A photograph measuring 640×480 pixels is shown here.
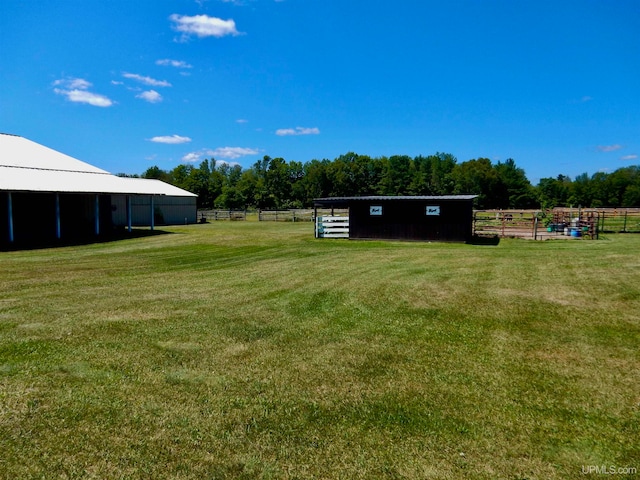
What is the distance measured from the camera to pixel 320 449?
12.5ft

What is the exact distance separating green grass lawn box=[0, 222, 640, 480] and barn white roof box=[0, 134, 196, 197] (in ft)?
39.9

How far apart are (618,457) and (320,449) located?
104 inches

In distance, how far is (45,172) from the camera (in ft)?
80.4

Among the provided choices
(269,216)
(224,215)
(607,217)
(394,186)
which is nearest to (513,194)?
(394,186)

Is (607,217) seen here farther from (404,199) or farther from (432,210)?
(404,199)

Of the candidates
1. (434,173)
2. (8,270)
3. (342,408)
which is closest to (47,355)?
(342,408)

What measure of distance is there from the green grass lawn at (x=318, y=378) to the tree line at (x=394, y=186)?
7164 centimetres

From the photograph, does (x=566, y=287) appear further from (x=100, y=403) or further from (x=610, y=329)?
(x=100, y=403)

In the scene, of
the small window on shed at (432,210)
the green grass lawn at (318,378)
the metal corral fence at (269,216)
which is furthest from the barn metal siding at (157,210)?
the green grass lawn at (318,378)

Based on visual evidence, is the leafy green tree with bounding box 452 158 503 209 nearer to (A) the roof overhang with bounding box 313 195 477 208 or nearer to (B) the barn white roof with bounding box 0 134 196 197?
(A) the roof overhang with bounding box 313 195 477 208

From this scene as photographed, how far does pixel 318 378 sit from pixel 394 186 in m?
84.3

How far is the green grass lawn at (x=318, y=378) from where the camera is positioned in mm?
3691

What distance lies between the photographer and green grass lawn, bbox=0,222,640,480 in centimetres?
369

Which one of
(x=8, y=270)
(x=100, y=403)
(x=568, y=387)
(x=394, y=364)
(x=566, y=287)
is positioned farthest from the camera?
(x=8, y=270)
